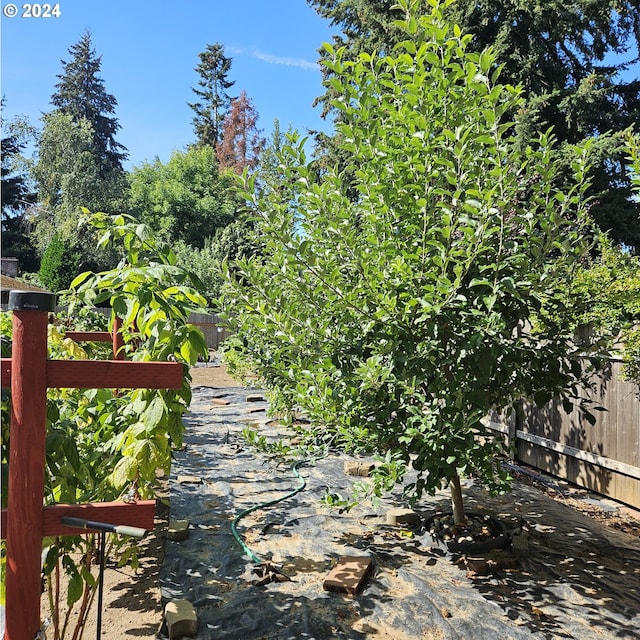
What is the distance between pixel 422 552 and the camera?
3244mm

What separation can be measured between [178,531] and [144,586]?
58 centimetres

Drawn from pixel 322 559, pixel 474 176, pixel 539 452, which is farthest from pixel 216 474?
pixel 474 176

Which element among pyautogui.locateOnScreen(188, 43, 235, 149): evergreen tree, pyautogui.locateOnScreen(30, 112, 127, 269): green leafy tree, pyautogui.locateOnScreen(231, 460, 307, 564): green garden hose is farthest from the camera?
pyautogui.locateOnScreen(188, 43, 235, 149): evergreen tree

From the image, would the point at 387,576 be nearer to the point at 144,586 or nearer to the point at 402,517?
the point at 402,517

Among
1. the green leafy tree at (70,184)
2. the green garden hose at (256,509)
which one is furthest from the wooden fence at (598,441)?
the green leafy tree at (70,184)

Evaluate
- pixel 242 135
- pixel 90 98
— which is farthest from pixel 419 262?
pixel 90 98

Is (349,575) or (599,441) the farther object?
(599,441)

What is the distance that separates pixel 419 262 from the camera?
260cm

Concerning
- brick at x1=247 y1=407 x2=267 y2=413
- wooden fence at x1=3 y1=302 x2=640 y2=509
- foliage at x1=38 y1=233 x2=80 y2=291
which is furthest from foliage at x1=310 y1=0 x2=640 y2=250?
foliage at x1=38 y1=233 x2=80 y2=291

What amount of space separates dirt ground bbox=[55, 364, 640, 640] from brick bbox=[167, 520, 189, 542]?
75mm

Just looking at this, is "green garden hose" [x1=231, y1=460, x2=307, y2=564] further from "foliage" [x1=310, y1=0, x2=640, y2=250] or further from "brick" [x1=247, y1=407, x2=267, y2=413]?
"foliage" [x1=310, y1=0, x2=640, y2=250]

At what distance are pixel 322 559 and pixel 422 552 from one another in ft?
2.07

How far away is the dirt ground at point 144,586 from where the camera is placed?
2.36 meters

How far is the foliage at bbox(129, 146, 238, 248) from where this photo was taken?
28.0m
